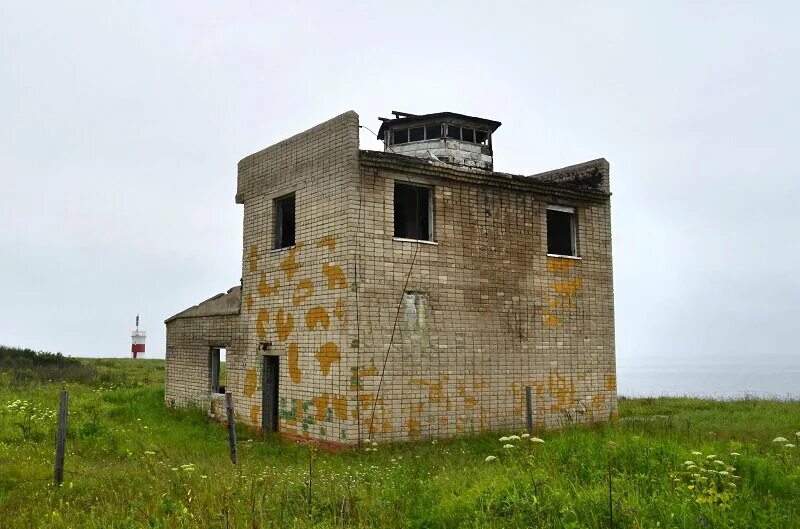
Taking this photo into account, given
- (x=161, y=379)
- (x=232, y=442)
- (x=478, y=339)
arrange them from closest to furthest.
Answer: (x=232, y=442) → (x=478, y=339) → (x=161, y=379)

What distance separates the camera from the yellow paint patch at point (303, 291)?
12039 mm

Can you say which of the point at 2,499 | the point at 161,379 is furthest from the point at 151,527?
the point at 161,379

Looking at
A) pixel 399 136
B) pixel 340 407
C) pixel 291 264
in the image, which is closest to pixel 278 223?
pixel 291 264

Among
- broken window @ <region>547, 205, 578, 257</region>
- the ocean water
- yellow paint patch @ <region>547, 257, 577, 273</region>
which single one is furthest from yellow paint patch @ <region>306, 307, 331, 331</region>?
the ocean water

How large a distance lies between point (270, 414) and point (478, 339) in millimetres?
4417

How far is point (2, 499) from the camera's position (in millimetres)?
7355

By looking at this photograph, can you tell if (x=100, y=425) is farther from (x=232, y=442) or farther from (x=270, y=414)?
(x=232, y=442)

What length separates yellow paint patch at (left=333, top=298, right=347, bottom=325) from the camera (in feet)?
36.6

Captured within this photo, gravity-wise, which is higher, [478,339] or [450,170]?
[450,170]

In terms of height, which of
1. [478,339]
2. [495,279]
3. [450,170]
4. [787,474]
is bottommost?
[787,474]

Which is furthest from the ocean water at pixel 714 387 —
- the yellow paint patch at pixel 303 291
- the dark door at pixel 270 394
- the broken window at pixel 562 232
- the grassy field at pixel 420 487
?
the grassy field at pixel 420 487

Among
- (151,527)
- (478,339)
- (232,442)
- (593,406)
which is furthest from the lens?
(593,406)

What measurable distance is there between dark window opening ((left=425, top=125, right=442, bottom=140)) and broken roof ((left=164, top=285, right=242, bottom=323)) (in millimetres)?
7979

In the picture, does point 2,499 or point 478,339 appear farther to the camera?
point 478,339
